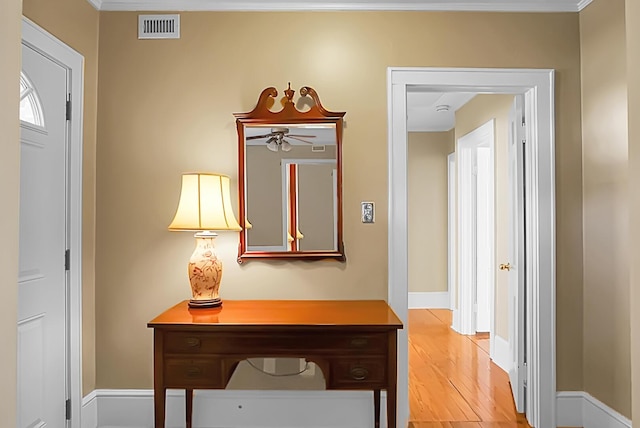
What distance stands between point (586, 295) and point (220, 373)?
2.15 meters

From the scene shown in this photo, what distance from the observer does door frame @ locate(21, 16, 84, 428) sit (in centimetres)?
273

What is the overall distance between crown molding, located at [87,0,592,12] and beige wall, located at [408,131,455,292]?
4149 mm

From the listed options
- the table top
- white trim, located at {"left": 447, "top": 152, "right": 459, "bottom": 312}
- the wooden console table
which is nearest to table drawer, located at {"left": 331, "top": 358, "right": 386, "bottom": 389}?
the wooden console table

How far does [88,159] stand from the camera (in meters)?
2.93

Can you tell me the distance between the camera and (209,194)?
2742 millimetres

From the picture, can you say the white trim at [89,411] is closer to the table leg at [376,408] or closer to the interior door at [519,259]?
the table leg at [376,408]

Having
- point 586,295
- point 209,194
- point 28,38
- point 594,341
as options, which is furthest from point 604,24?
point 28,38

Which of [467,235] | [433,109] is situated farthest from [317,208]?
[433,109]

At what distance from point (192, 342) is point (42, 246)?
88 centimetres

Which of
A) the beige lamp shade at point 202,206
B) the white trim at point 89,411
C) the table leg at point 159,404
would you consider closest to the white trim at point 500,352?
the beige lamp shade at point 202,206

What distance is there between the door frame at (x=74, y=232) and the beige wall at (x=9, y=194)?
1.63m

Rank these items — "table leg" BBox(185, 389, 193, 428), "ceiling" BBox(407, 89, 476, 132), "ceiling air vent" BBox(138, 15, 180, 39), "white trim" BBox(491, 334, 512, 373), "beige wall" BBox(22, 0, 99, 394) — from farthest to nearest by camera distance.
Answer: "ceiling" BBox(407, 89, 476, 132)
"white trim" BBox(491, 334, 512, 373)
"ceiling air vent" BBox(138, 15, 180, 39)
"table leg" BBox(185, 389, 193, 428)
"beige wall" BBox(22, 0, 99, 394)

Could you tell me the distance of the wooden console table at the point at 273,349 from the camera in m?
2.41

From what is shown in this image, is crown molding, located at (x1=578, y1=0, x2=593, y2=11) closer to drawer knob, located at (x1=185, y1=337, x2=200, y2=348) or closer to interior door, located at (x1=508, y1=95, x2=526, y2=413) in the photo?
interior door, located at (x1=508, y1=95, x2=526, y2=413)
